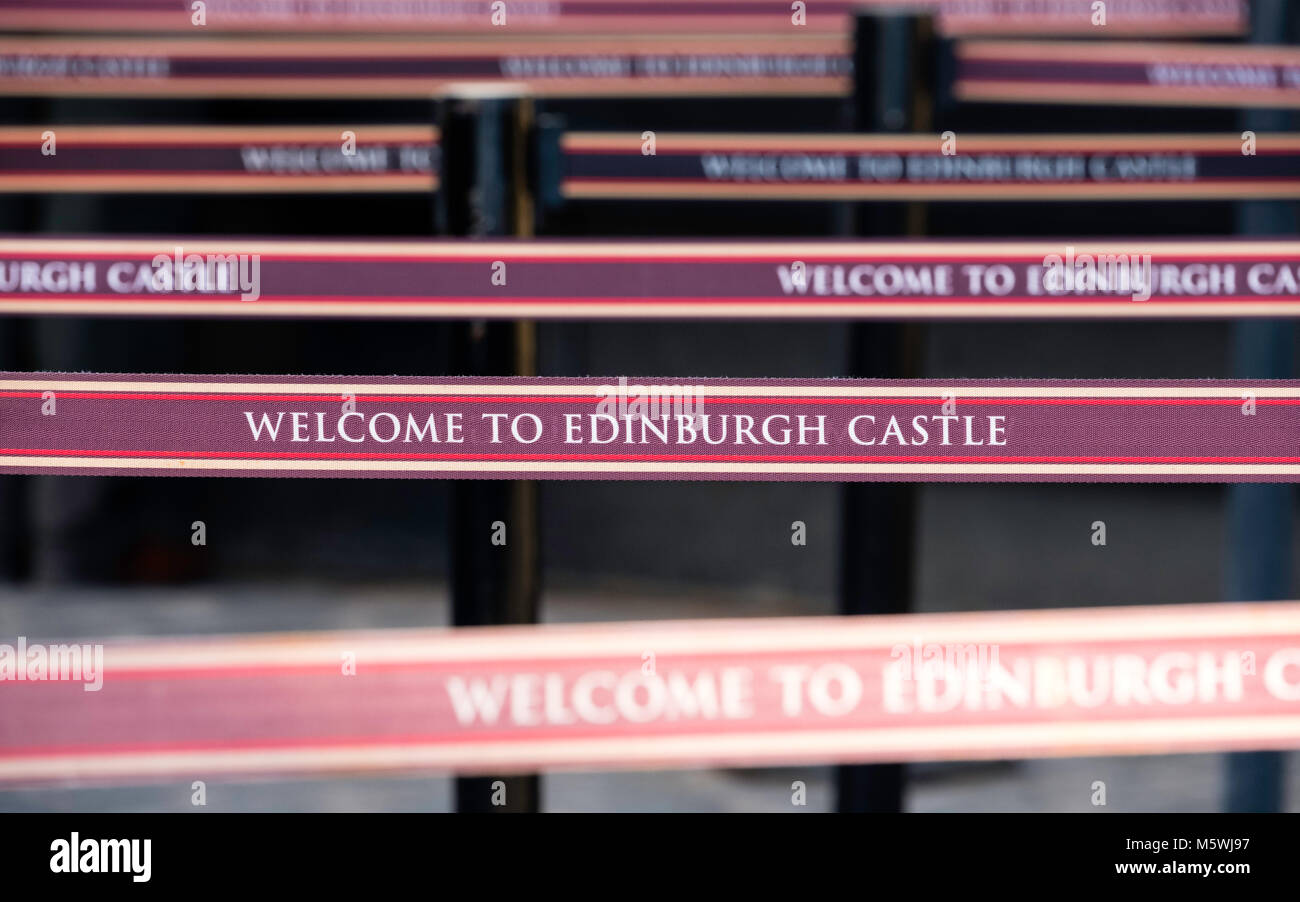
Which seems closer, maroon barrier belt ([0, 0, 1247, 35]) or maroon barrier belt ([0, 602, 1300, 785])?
maroon barrier belt ([0, 602, 1300, 785])

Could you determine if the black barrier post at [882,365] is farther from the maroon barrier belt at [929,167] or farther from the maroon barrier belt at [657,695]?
the maroon barrier belt at [657,695]

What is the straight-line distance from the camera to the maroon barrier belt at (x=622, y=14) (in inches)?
133

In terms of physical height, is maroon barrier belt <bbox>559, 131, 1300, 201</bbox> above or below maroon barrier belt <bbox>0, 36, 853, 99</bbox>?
below

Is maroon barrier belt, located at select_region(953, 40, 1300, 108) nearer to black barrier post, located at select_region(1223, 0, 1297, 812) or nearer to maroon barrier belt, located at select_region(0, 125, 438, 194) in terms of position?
black barrier post, located at select_region(1223, 0, 1297, 812)

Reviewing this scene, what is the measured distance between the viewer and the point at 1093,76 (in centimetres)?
297

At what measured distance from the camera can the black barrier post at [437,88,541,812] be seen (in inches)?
84.1

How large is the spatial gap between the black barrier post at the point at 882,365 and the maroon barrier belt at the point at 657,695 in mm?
652

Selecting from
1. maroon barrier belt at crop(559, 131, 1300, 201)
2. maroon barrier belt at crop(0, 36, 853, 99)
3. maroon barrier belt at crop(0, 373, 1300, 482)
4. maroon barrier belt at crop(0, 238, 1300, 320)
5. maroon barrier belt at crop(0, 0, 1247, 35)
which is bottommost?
maroon barrier belt at crop(0, 373, 1300, 482)

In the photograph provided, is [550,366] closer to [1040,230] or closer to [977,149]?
[1040,230]

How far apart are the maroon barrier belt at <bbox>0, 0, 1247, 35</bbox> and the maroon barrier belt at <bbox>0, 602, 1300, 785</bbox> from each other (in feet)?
5.53

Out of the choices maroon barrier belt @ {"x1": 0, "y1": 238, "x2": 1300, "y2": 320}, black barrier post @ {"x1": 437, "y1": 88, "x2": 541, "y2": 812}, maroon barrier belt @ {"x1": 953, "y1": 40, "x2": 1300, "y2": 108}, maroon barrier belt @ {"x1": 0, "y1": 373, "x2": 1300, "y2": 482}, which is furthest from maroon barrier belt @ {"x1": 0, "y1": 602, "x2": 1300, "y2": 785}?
maroon barrier belt @ {"x1": 953, "y1": 40, "x2": 1300, "y2": 108}

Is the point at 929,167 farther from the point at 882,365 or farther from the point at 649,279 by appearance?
the point at 649,279

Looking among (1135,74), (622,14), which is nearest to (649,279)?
(1135,74)

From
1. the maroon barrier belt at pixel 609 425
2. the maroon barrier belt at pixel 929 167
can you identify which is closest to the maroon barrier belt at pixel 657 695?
the maroon barrier belt at pixel 609 425
